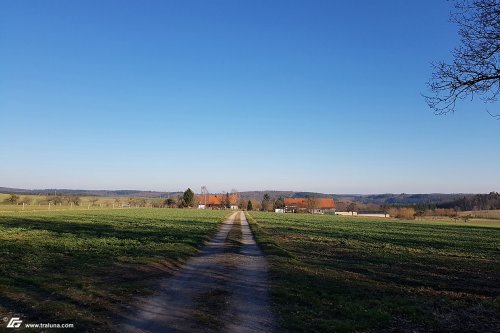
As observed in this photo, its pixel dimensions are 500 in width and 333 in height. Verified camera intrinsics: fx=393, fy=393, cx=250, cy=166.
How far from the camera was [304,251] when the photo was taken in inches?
898

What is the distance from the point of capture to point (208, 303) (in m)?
9.99

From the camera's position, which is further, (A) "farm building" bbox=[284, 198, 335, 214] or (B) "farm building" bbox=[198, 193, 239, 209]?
(B) "farm building" bbox=[198, 193, 239, 209]

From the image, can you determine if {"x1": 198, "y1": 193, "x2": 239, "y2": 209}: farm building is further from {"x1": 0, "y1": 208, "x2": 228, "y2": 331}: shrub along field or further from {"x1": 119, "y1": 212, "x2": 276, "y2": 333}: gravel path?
{"x1": 119, "y1": 212, "x2": 276, "y2": 333}: gravel path

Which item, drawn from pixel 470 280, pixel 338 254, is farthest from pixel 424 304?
pixel 338 254

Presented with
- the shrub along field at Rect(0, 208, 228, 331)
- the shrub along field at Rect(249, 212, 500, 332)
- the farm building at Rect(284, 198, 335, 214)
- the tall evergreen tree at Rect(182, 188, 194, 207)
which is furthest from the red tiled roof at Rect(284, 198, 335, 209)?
the shrub along field at Rect(0, 208, 228, 331)

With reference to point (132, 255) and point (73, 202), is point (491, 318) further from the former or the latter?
point (73, 202)

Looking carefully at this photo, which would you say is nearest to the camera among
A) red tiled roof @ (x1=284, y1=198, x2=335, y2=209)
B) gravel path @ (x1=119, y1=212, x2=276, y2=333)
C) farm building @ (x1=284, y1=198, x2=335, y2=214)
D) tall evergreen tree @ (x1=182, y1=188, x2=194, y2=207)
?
gravel path @ (x1=119, y1=212, x2=276, y2=333)

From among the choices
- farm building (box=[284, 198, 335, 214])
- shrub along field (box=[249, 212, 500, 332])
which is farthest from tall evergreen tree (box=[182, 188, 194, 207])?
shrub along field (box=[249, 212, 500, 332])

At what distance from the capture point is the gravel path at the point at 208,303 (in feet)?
26.7

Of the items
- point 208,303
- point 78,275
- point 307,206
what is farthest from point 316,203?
point 208,303

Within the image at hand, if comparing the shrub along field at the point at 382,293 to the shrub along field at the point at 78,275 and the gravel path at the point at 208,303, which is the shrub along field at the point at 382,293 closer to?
the gravel path at the point at 208,303

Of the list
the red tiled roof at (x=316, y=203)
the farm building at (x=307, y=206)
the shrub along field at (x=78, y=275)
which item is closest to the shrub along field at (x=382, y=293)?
the shrub along field at (x=78, y=275)

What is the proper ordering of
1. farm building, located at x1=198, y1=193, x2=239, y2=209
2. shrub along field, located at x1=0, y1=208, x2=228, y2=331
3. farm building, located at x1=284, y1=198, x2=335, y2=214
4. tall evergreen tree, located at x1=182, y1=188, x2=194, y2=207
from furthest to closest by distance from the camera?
farm building, located at x1=198, y1=193, x2=239, y2=209 → farm building, located at x1=284, y1=198, x2=335, y2=214 → tall evergreen tree, located at x1=182, y1=188, x2=194, y2=207 → shrub along field, located at x1=0, y1=208, x2=228, y2=331

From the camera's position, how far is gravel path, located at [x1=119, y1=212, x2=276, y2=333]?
320 inches
